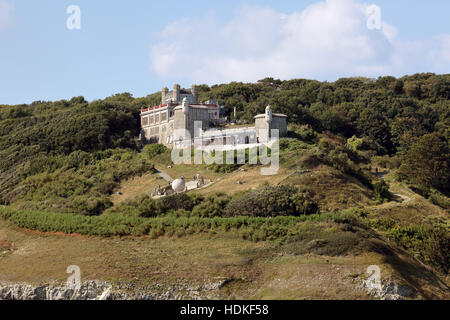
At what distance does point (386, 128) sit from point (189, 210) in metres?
43.6

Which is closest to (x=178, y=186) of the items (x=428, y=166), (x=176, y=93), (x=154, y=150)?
(x=154, y=150)

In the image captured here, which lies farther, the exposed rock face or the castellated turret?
the castellated turret

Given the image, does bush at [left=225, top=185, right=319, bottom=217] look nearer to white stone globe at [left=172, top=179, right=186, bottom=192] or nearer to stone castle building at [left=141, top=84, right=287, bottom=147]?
white stone globe at [left=172, top=179, right=186, bottom=192]

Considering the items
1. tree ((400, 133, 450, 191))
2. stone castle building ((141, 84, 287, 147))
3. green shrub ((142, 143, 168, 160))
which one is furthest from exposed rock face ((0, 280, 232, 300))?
green shrub ((142, 143, 168, 160))

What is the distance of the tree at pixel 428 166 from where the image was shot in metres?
64.9

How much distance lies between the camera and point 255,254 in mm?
44781

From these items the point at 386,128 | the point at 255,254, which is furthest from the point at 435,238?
the point at 386,128

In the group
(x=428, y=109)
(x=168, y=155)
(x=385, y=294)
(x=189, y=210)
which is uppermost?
(x=428, y=109)

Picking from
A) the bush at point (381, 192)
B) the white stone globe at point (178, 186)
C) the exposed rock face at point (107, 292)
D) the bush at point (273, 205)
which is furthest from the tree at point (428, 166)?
the exposed rock face at point (107, 292)

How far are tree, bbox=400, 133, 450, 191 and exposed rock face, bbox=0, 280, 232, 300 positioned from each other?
32266 millimetres

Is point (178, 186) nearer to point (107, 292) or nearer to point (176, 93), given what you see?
point (107, 292)

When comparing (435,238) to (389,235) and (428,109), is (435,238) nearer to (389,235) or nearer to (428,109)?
(389,235)

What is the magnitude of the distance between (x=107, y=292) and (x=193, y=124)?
121 ft

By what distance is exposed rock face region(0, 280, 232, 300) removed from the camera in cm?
4025
